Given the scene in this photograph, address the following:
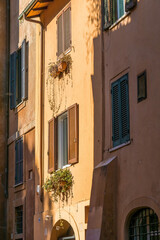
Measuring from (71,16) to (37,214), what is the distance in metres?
5.33

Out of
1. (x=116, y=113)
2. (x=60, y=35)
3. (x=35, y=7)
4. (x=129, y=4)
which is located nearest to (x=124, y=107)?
(x=116, y=113)

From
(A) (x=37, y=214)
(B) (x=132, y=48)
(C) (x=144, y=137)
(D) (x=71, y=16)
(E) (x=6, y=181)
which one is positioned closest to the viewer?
(C) (x=144, y=137)

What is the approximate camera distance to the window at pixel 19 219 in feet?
67.4

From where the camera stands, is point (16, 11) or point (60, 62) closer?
point (60, 62)

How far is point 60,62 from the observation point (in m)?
17.0

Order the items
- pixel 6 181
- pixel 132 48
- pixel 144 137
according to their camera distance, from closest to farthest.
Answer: pixel 144 137 < pixel 132 48 < pixel 6 181

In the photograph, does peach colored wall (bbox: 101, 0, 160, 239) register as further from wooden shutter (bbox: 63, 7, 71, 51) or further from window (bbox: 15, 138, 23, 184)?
window (bbox: 15, 138, 23, 184)

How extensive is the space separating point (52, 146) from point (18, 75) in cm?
492

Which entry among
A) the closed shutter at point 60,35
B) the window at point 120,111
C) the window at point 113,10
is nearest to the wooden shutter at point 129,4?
the window at point 113,10

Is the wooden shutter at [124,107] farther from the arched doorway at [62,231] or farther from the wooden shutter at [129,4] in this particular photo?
the arched doorway at [62,231]

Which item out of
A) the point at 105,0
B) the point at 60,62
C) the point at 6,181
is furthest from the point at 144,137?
the point at 6,181

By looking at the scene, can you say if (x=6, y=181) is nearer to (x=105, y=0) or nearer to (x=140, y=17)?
(x=105, y=0)

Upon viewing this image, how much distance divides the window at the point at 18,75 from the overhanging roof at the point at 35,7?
2014 mm

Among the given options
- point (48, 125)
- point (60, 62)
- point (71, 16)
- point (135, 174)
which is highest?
point (71, 16)
